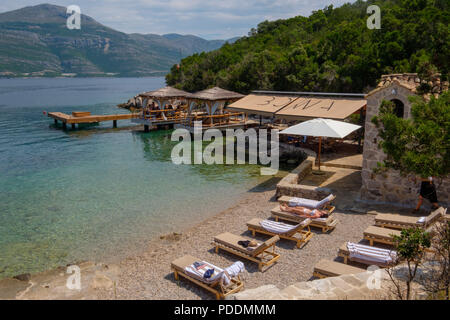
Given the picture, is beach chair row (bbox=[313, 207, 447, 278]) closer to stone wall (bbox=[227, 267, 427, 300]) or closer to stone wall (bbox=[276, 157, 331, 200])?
stone wall (bbox=[227, 267, 427, 300])

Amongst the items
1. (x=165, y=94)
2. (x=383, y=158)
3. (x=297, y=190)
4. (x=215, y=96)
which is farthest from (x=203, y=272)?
(x=165, y=94)

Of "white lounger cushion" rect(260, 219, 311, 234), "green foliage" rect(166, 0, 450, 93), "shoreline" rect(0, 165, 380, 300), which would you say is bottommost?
"shoreline" rect(0, 165, 380, 300)

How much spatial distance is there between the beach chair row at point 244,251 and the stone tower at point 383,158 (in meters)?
2.89

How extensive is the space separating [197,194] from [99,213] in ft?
12.7

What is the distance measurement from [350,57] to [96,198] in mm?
24118

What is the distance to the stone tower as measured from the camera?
1012cm

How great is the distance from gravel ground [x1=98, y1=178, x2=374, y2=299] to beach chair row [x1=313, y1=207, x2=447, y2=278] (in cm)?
48

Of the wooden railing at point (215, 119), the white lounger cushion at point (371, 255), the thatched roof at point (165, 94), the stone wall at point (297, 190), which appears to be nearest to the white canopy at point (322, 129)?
the stone wall at point (297, 190)

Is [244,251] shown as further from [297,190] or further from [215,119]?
[215,119]

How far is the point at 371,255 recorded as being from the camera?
7.29 metres

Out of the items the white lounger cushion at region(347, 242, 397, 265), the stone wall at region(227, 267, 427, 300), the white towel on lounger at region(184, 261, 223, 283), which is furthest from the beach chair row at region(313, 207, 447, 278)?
the white towel on lounger at region(184, 261, 223, 283)

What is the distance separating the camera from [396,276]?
568 cm
